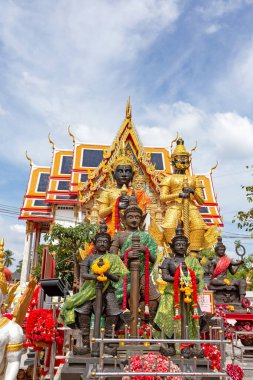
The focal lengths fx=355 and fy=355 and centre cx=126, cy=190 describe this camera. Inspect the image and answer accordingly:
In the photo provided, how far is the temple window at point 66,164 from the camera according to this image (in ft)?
67.4

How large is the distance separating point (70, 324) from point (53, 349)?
510mm

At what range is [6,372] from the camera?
3002mm

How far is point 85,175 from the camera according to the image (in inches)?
758

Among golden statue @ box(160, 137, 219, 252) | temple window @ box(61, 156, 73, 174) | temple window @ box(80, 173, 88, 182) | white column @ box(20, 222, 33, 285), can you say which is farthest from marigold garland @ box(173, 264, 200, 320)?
temple window @ box(61, 156, 73, 174)

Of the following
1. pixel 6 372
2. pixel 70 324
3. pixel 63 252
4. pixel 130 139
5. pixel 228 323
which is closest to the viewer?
pixel 6 372

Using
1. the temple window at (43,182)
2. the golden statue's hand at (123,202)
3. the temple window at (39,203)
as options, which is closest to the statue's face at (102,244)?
the golden statue's hand at (123,202)

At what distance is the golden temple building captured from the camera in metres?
17.7

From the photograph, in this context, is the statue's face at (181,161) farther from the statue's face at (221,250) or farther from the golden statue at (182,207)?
the statue's face at (221,250)

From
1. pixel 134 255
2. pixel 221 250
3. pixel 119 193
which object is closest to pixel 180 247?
pixel 134 255

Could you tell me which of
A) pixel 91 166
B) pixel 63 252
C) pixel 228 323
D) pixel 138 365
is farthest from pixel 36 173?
pixel 138 365

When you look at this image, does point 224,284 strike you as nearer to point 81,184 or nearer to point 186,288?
point 186,288

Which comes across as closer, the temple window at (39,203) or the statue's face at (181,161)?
the statue's face at (181,161)

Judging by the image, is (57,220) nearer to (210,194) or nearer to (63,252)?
(63,252)

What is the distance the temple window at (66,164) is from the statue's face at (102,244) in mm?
15670
